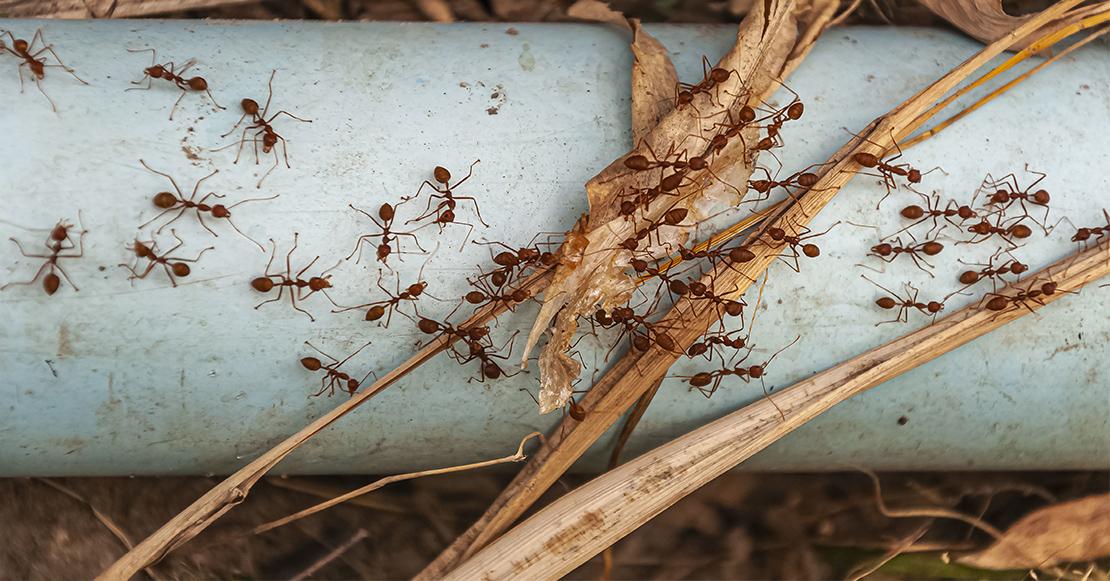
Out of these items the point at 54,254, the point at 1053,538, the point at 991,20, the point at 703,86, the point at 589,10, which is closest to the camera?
the point at 54,254

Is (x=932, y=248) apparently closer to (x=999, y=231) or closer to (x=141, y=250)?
(x=999, y=231)

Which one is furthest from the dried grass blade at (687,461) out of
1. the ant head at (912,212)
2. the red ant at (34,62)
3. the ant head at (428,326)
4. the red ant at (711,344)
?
the red ant at (34,62)

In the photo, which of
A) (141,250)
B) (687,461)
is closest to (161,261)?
(141,250)

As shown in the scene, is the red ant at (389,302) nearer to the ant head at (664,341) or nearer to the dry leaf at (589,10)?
the ant head at (664,341)

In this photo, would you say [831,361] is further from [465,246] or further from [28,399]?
[28,399]

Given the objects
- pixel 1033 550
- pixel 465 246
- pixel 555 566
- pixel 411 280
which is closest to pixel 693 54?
pixel 465 246

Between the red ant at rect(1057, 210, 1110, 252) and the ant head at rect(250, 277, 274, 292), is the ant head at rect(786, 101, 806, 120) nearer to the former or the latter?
the red ant at rect(1057, 210, 1110, 252)
